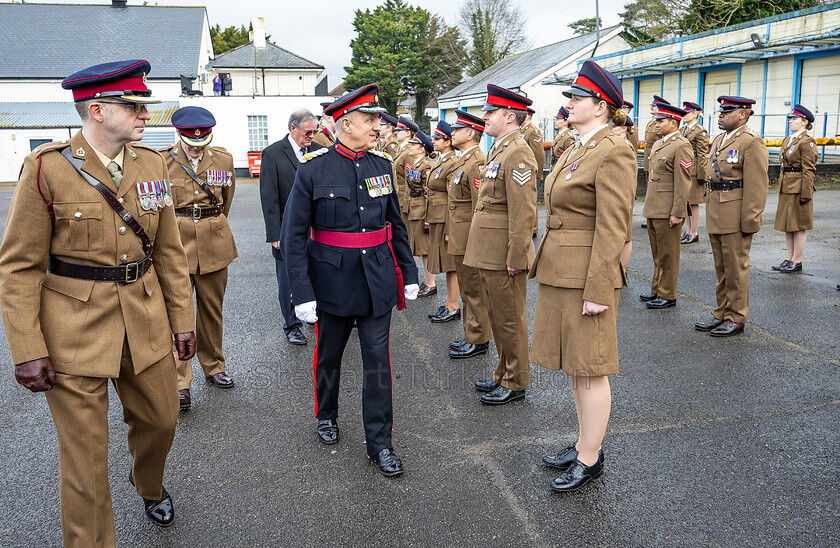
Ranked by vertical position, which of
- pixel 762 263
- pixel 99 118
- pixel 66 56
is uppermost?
pixel 66 56

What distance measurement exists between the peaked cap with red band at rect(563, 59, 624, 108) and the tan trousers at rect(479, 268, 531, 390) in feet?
5.23

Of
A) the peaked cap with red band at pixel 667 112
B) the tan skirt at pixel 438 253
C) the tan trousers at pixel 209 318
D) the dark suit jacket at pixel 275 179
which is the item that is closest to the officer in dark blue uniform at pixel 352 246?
the tan trousers at pixel 209 318

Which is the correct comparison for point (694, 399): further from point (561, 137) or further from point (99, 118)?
point (561, 137)

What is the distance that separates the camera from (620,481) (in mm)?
3674

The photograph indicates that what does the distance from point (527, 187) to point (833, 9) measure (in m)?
20.8

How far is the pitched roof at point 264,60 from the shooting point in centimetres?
4478

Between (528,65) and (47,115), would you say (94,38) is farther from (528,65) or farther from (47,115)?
(528,65)

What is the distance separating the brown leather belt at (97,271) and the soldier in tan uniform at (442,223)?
4220mm

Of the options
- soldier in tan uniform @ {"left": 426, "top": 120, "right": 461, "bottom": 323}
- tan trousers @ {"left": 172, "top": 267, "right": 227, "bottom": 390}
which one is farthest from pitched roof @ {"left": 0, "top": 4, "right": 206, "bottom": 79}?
tan trousers @ {"left": 172, "top": 267, "right": 227, "bottom": 390}

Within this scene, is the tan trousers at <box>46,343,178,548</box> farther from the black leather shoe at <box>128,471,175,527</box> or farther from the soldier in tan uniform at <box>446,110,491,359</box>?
the soldier in tan uniform at <box>446,110,491,359</box>

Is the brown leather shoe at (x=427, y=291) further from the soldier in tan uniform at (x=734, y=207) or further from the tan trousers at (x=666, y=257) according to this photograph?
the soldier in tan uniform at (x=734, y=207)

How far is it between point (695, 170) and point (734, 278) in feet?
17.5

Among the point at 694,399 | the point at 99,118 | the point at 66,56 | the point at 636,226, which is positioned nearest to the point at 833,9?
the point at 636,226

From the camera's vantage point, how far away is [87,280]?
2.86 m
